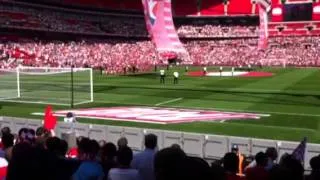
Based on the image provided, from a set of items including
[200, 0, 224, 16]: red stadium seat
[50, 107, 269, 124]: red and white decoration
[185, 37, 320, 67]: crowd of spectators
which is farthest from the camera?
[200, 0, 224, 16]: red stadium seat

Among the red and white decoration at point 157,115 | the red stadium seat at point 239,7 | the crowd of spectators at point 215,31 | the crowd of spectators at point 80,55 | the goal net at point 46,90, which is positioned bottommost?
the red and white decoration at point 157,115

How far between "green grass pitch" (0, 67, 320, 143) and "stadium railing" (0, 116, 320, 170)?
438 cm

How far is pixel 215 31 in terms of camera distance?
97.0 metres

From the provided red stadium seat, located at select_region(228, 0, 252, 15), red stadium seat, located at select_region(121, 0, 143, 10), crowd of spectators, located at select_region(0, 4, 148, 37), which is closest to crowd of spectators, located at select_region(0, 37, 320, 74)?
crowd of spectators, located at select_region(0, 4, 148, 37)

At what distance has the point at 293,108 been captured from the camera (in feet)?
89.4

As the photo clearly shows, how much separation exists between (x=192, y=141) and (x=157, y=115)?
29.5ft

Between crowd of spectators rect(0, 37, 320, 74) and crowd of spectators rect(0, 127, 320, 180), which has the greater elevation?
crowd of spectators rect(0, 37, 320, 74)

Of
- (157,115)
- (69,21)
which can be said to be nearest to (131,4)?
(69,21)

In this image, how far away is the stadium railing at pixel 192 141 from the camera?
1438 centimetres

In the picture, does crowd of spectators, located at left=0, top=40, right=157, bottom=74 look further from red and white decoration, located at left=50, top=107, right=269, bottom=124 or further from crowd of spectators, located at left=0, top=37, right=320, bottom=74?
red and white decoration, located at left=50, top=107, right=269, bottom=124

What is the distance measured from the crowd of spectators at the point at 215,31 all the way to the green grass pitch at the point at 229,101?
52022mm

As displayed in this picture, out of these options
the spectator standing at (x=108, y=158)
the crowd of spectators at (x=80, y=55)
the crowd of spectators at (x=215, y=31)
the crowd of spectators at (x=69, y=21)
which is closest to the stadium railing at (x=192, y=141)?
the spectator standing at (x=108, y=158)

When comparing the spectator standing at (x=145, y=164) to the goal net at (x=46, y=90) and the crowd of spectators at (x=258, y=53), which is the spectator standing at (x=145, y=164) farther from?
the crowd of spectators at (x=258, y=53)

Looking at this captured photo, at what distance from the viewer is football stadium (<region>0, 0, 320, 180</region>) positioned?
654 cm
